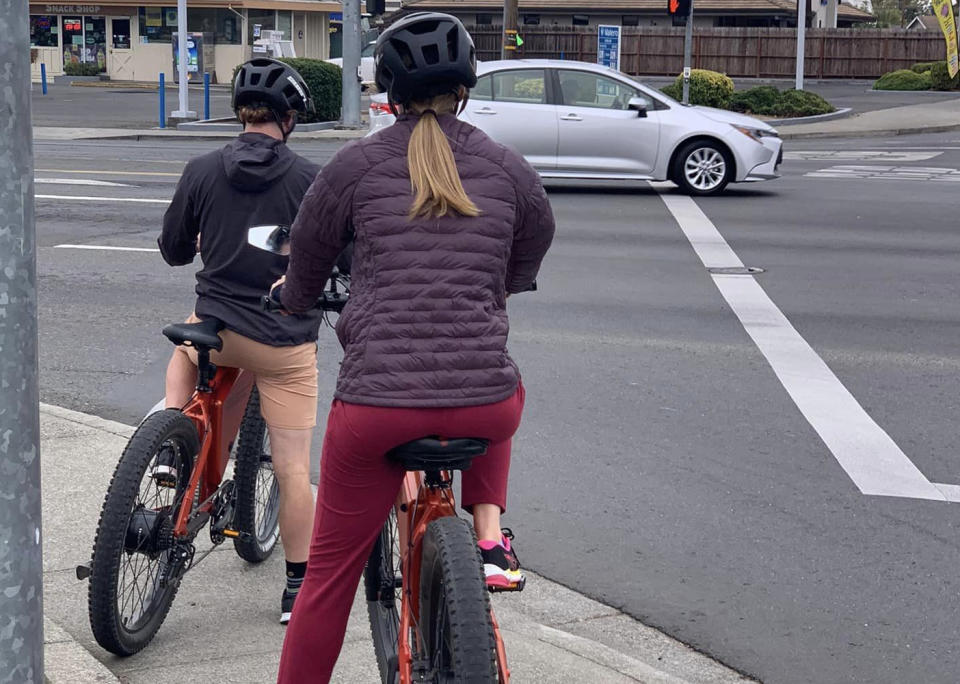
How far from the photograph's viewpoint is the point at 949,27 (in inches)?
1457

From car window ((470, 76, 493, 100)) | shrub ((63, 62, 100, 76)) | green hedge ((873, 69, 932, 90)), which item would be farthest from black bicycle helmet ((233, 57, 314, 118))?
shrub ((63, 62, 100, 76))

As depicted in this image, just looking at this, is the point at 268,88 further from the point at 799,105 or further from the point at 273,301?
the point at 799,105

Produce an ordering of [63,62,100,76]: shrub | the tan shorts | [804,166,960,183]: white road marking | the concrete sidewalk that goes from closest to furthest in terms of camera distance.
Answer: the concrete sidewalk < the tan shorts < [804,166,960,183]: white road marking < [63,62,100,76]: shrub

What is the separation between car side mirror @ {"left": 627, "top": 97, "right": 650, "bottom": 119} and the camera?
660 inches

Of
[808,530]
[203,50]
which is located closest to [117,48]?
[203,50]

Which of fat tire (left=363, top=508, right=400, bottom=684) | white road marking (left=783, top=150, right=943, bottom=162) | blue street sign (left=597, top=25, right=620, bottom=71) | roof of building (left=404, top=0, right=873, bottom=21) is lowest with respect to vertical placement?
fat tire (left=363, top=508, right=400, bottom=684)

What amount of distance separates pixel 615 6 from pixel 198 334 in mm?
54244

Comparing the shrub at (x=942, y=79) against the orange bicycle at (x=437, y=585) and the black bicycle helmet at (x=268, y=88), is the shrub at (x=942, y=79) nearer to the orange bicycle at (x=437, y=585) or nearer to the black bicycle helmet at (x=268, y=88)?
the black bicycle helmet at (x=268, y=88)

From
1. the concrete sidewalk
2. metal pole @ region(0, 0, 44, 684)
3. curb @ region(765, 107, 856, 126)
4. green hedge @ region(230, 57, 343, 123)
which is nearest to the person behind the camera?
metal pole @ region(0, 0, 44, 684)

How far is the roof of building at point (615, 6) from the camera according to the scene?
54.8 metres

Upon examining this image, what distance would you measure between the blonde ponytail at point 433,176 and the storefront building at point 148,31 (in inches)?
1805

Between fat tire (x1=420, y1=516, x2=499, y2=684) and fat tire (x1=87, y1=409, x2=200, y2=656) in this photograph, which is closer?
fat tire (x1=420, y1=516, x2=499, y2=684)

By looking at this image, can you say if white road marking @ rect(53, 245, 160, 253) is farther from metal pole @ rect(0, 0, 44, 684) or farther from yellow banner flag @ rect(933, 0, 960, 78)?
yellow banner flag @ rect(933, 0, 960, 78)

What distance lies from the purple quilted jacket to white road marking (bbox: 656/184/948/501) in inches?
144
